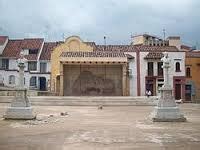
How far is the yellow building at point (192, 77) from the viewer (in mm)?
55844

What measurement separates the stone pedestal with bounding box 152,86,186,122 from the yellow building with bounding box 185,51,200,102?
3634cm

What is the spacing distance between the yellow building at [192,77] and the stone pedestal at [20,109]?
3837 centimetres

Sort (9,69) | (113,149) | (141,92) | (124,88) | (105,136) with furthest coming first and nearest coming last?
(9,69) < (141,92) < (124,88) < (105,136) < (113,149)

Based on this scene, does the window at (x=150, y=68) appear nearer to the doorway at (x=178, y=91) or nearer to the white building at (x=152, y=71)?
the white building at (x=152, y=71)

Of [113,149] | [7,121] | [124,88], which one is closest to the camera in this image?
[113,149]

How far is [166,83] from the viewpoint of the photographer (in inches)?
803

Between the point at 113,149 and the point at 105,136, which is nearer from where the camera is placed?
the point at 113,149

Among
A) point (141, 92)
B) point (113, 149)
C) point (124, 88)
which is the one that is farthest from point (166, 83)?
point (141, 92)

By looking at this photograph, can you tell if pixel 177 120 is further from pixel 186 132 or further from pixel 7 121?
pixel 7 121

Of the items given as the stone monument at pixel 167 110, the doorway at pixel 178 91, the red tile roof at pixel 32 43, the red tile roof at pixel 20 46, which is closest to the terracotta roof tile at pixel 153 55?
the doorway at pixel 178 91

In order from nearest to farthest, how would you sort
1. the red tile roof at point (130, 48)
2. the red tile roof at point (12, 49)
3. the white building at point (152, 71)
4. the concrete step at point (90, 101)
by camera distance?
1. the concrete step at point (90, 101)
2. the white building at point (152, 71)
3. the red tile roof at point (130, 48)
4. the red tile roof at point (12, 49)

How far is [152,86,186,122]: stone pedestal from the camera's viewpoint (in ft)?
64.7

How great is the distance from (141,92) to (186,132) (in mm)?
39888

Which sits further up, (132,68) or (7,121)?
(132,68)
